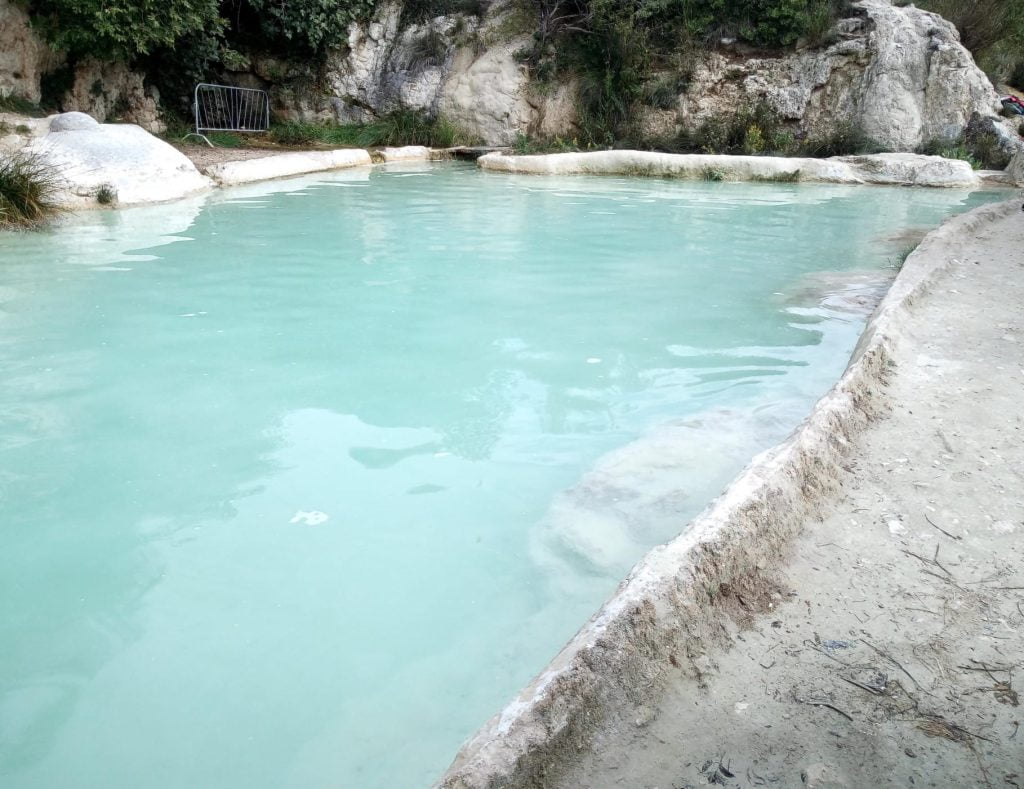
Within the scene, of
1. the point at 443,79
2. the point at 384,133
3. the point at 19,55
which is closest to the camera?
the point at 19,55

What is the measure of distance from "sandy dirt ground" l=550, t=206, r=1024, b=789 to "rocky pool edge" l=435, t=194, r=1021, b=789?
0.04 m

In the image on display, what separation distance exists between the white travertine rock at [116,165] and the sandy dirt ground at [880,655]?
8.49 meters

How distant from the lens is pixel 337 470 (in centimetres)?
305

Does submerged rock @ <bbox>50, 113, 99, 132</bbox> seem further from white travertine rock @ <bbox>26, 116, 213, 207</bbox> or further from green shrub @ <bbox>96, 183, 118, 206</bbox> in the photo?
green shrub @ <bbox>96, 183, 118, 206</bbox>

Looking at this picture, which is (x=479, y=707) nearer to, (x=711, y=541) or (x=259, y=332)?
(x=711, y=541)

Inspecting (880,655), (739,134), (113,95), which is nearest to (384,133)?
(113,95)

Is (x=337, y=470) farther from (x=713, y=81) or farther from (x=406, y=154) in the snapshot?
(x=713, y=81)

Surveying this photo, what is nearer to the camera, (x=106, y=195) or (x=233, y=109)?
(x=106, y=195)

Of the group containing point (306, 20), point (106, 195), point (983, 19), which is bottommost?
point (106, 195)

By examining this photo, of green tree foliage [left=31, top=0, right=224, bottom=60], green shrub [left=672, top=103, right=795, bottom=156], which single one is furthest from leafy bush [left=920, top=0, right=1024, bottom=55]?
green tree foliage [left=31, top=0, right=224, bottom=60]

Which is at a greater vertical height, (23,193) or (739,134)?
(739,134)

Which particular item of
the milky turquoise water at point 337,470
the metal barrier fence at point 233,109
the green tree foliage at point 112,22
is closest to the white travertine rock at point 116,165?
the milky turquoise water at point 337,470

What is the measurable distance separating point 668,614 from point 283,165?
1136 centimetres

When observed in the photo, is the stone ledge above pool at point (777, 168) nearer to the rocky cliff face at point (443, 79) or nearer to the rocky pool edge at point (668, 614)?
the rocky cliff face at point (443, 79)
